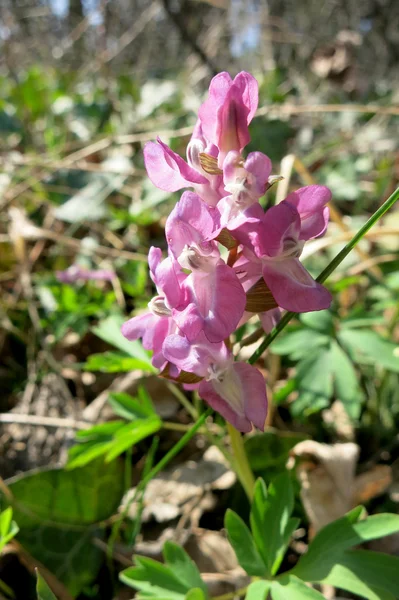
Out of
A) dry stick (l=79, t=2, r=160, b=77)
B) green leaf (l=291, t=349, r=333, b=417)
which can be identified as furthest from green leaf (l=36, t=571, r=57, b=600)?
dry stick (l=79, t=2, r=160, b=77)

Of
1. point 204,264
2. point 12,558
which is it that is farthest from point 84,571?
point 204,264

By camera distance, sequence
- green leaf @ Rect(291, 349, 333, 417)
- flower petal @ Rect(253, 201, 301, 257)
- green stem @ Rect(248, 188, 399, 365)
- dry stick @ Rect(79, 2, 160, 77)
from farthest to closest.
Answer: dry stick @ Rect(79, 2, 160, 77) → green leaf @ Rect(291, 349, 333, 417) → green stem @ Rect(248, 188, 399, 365) → flower petal @ Rect(253, 201, 301, 257)

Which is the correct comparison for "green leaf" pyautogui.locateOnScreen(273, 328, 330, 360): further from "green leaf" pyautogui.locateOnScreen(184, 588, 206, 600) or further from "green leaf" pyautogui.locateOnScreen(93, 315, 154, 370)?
"green leaf" pyautogui.locateOnScreen(184, 588, 206, 600)

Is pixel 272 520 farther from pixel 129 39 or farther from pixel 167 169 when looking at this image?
pixel 129 39

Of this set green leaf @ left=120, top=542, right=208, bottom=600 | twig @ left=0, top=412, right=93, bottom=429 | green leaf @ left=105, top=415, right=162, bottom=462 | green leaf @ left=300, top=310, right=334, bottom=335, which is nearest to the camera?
green leaf @ left=120, top=542, right=208, bottom=600

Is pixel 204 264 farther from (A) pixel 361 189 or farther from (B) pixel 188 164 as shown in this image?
(A) pixel 361 189

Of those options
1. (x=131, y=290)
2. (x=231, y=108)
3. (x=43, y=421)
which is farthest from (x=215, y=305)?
(x=131, y=290)
